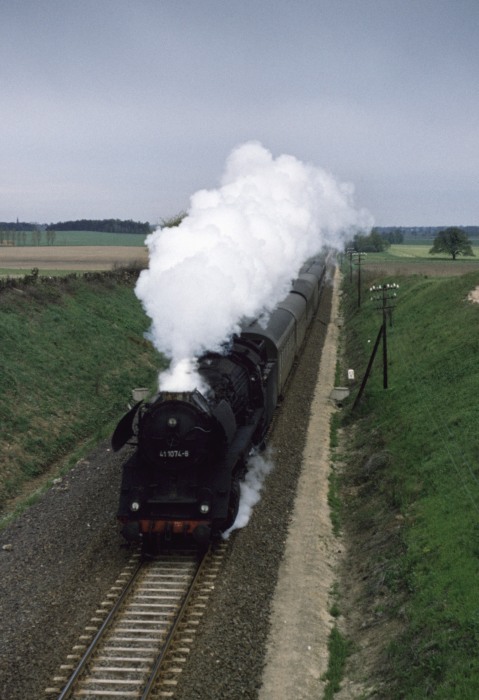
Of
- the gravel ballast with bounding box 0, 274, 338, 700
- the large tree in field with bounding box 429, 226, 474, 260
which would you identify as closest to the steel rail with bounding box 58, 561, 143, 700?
the gravel ballast with bounding box 0, 274, 338, 700

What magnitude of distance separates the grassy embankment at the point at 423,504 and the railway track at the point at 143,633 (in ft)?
12.3

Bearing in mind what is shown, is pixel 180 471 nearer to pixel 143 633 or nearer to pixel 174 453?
pixel 174 453

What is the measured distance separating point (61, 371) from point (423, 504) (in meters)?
20.9

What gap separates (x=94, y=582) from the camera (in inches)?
586

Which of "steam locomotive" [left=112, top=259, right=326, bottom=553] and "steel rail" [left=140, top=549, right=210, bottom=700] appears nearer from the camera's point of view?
"steel rail" [left=140, top=549, right=210, bottom=700]

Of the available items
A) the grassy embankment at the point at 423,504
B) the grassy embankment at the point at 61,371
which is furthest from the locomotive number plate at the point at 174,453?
the grassy embankment at the point at 61,371

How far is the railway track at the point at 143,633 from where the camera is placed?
11.2 m

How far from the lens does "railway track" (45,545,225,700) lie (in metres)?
11.2

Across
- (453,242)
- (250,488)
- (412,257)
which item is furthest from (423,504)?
(412,257)

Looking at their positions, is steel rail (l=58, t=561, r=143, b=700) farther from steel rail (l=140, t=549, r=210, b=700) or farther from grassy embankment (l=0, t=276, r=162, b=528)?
grassy embankment (l=0, t=276, r=162, b=528)

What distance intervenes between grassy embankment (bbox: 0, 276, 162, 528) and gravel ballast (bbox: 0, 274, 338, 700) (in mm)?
3734

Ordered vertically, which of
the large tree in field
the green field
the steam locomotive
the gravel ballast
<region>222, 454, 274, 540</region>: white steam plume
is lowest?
the gravel ballast

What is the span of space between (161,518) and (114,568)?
158 cm

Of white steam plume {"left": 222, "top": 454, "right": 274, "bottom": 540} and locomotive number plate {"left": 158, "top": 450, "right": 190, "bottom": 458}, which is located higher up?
locomotive number plate {"left": 158, "top": 450, "right": 190, "bottom": 458}
